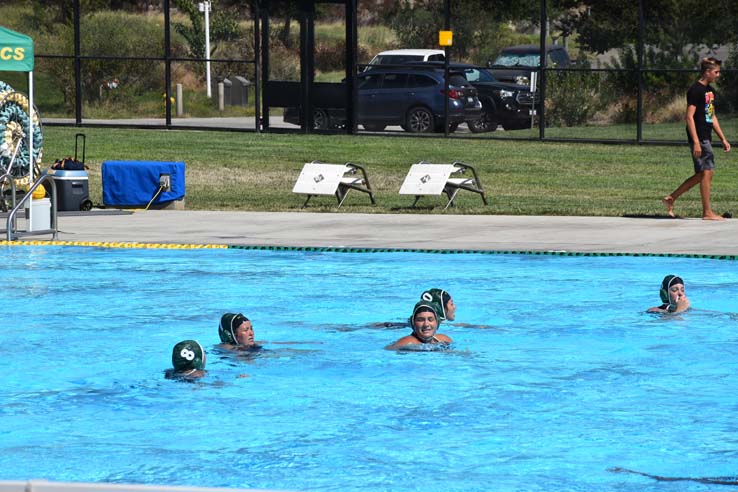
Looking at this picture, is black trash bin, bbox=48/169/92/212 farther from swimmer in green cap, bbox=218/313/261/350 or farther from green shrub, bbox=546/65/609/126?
green shrub, bbox=546/65/609/126

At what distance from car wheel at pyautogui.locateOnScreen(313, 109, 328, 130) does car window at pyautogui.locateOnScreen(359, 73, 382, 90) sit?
1063mm

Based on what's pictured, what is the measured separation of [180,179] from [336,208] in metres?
2.30

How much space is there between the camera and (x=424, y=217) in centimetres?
1989

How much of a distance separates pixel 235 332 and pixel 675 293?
4.18 metres

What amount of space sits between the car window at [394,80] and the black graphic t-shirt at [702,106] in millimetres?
12550

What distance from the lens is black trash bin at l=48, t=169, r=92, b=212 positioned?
20.2 metres

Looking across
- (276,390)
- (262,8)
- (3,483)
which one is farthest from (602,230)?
(262,8)

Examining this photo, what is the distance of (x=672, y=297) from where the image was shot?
13.6 m

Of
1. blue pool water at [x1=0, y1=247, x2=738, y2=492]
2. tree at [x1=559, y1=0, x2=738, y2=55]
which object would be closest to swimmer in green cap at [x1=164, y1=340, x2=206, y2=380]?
blue pool water at [x1=0, y1=247, x2=738, y2=492]

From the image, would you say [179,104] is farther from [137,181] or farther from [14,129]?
[137,181]

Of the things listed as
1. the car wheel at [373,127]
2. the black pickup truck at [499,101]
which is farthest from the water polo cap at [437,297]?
the car wheel at [373,127]

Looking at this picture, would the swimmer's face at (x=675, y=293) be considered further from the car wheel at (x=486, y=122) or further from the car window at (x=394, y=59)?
the car window at (x=394, y=59)

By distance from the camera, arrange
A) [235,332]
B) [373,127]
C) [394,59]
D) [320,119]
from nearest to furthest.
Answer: [235,332]
[373,127]
[320,119]
[394,59]

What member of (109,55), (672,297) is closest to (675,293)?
(672,297)
